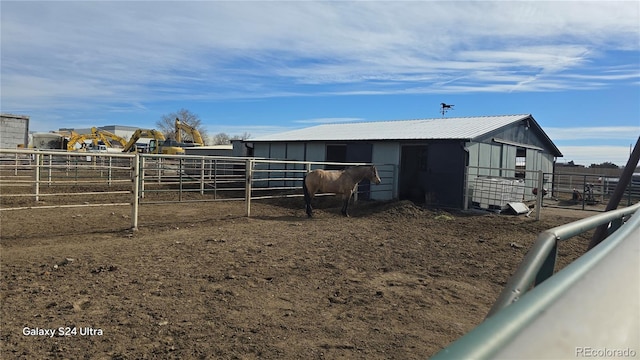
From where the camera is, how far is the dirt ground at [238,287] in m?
2.85

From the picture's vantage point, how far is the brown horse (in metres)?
10.1

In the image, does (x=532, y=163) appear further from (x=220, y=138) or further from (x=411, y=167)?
(x=220, y=138)

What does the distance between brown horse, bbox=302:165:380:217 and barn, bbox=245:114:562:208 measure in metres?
2.59

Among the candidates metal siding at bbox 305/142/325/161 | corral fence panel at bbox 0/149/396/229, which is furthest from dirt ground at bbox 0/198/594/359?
metal siding at bbox 305/142/325/161

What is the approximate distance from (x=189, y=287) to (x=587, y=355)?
3758mm

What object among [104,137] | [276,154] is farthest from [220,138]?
[276,154]

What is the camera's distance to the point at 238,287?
4047mm

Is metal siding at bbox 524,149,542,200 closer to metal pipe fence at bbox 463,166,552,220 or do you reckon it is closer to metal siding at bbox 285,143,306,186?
metal pipe fence at bbox 463,166,552,220

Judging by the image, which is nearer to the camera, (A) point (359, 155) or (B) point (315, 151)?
(A) point (359, 155)

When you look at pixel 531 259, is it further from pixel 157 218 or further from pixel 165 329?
pixel 157 218

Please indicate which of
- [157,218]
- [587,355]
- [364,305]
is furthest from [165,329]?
[157,218]

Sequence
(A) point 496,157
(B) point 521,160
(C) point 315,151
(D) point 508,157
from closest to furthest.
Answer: (A) point 496,157
(D) point 508,157
(C) point 315,151
(B) point 521,160

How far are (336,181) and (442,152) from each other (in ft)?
12.5

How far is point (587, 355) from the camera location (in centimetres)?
74
